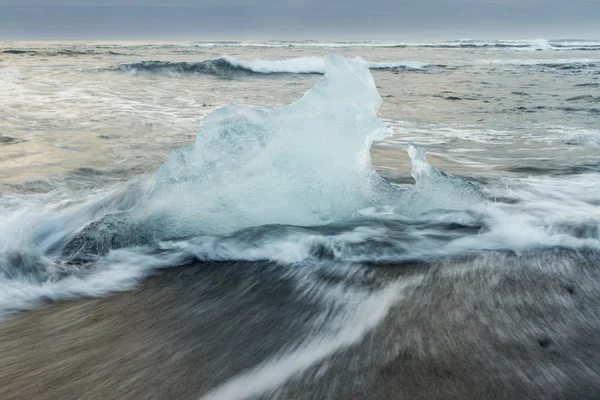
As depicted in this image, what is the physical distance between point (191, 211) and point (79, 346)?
1113 mm

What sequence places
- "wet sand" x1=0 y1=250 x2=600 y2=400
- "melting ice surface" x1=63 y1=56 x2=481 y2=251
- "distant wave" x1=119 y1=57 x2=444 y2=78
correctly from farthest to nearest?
"distant wave" x1=119 y1=57 x2=444 y2=78 → "melting ice surface" x1=63 y1=56 x2=481 y2=251 → "wet sand" x1=0 y1=250 x2=600 y2=400

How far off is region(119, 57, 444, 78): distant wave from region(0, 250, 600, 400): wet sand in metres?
14.3

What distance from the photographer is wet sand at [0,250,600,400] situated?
4.76 ft

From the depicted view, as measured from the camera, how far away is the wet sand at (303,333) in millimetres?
1452

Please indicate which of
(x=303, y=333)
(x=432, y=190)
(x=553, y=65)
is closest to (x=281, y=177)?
(x=432, y=190)

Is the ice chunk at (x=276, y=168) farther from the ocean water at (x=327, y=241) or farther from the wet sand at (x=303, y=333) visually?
the wet sand at (x=303, y=333)

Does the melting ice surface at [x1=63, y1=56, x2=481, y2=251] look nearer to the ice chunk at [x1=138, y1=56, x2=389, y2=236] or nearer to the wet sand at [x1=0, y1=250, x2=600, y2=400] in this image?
the ice chunk at [x1=138, y1=56, x2=389, y2=236]

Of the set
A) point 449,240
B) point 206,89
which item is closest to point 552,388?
point 449,240

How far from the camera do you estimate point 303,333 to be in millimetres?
1793

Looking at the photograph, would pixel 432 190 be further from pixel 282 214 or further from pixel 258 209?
pixel 258 209

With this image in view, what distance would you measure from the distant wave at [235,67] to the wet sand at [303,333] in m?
14.3

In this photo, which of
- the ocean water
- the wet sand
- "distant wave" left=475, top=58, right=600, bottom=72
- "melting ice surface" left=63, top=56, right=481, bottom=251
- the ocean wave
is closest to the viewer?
the wet sand

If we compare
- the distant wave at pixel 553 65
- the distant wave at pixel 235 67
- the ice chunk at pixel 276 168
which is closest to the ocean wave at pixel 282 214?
the ice chunk at pixel 276 168

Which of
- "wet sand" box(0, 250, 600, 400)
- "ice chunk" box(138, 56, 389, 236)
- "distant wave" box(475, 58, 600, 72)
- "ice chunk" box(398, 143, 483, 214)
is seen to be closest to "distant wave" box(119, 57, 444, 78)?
"distant wave" box(475, 58, 600, 72)
